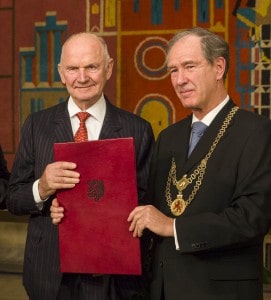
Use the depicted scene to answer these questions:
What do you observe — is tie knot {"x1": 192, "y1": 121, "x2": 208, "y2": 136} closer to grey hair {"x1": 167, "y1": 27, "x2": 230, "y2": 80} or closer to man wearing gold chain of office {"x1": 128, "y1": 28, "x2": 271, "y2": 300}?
man wearing gold chain of office {"x1": 128, "y1": 28, "x2": 271, "y2": 300}

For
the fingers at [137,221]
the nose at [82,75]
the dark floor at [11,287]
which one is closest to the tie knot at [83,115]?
the nose at [82,75]

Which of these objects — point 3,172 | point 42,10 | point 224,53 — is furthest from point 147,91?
point 224,53

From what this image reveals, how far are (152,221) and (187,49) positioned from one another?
0.55 metres

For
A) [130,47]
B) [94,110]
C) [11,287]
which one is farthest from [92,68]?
[11,287]

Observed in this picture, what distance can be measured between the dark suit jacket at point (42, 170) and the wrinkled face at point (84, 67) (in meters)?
0.10

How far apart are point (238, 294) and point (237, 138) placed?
0.47 m

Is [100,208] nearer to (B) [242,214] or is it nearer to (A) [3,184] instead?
(B) [242,214]

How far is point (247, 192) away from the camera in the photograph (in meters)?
1.72

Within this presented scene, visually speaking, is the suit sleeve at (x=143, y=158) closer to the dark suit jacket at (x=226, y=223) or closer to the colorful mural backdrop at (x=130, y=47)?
the dark suit jacket at (x=226, y=223)

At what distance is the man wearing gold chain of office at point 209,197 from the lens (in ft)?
5.67

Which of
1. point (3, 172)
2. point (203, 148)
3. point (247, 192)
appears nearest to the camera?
point (247, 192)

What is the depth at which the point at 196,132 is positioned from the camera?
1966mm

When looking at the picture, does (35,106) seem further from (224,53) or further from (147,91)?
(224,53)

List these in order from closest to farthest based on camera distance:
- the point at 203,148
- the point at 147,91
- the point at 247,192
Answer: the point at 247,192 < the point at 203,148 < the point at 147,91
